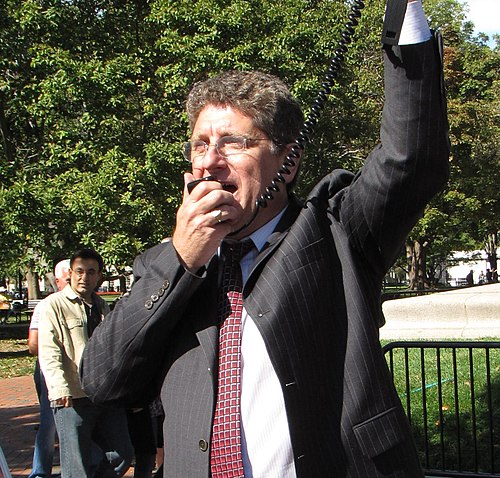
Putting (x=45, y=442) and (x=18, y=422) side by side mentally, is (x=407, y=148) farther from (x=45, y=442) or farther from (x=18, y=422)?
(x=18, y=422)

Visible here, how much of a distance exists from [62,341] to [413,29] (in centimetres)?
499

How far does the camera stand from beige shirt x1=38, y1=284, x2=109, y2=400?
5965mm

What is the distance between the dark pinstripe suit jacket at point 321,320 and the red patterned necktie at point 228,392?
0.02 m

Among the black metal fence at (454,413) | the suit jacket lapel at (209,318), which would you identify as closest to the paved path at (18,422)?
the black metal fence at (454,413)

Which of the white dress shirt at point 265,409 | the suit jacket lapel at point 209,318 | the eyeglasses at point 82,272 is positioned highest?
the eyeglasses at point 82,272

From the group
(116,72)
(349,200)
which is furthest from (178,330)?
(116,72)

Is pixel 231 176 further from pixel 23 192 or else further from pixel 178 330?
pixel 23 192

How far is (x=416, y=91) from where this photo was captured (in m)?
1.75

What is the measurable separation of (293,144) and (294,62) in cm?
1485

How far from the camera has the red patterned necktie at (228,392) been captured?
1828 millimetres

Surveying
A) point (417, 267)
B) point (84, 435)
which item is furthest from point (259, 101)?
point (417, 267)

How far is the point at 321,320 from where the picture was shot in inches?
73.0

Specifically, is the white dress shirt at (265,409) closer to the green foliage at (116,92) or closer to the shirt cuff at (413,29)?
the shirt cuff at (413,29)

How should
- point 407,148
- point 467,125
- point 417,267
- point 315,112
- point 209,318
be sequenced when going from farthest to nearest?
1. point 417,267
2. point 467,125
3. point 315,112
4. point 209,318
5. point 407,148
